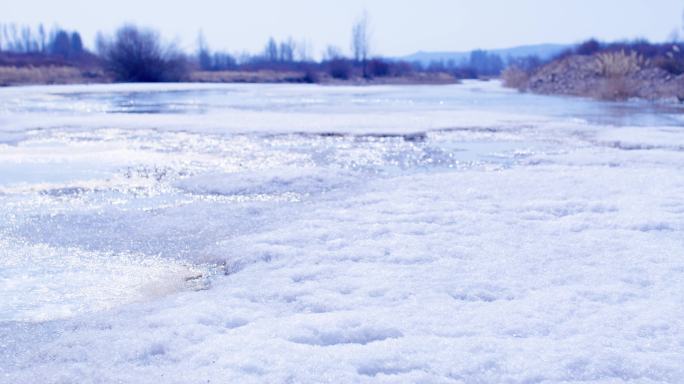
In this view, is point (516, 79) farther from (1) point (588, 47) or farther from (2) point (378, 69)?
(2) point (378, 69)

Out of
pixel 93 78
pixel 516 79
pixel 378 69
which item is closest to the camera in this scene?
pixel 516 79

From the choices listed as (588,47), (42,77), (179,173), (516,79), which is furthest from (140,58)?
(179,173)

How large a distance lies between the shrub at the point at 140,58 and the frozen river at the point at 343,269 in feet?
117

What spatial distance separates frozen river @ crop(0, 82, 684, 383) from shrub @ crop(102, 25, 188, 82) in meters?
35.7

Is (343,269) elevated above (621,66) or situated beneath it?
situated beneath

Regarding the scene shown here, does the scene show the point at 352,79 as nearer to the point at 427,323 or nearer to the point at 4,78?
the point at 4,78

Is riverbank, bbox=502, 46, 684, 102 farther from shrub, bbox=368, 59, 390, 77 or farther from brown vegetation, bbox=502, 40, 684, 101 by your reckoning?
shrub, bbox=368, 59, 390, 77

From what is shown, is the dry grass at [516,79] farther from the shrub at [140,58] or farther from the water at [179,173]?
the shrub at [140,58]

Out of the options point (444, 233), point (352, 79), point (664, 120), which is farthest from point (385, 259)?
point (352, 79)

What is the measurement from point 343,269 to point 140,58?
4079 cm

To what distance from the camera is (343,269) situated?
3525 mm

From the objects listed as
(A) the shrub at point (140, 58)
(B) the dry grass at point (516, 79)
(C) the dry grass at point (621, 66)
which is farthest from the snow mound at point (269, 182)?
(A) the shrub at point (140, 58)

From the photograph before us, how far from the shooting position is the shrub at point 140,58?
41.3 m

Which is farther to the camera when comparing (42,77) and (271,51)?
(271,51)
